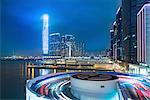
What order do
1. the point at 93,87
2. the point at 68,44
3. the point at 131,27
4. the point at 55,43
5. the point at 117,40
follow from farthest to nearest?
the point at 117,40 < the point at 131,27 < the point at 55,43 < the point at 68,44 < the point at 93,87

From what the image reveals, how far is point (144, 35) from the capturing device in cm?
985

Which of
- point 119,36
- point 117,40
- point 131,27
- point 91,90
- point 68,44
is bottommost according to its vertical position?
point 91,90

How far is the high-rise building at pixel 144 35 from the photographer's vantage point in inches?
381

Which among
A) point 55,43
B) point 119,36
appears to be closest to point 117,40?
point 119,36

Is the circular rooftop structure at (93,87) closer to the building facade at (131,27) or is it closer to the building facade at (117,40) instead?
the building facade at (131,27)

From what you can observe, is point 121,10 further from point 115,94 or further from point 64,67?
point 115,94

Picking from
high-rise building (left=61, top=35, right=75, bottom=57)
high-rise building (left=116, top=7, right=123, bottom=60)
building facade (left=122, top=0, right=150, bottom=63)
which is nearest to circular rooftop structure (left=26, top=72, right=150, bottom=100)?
high-rise building (left=61, top=35, right=75, bottom=57)

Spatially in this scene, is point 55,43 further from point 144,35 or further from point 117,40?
point 117,40

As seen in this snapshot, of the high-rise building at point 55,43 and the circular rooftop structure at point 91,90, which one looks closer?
the circular rooftop structure at point 91,90

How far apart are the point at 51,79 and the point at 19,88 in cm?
745

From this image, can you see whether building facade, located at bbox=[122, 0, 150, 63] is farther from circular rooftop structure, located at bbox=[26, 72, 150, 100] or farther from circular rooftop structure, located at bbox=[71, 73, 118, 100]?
A: circular rooftop structure, located at bbox=[71, 73, 118, 100]

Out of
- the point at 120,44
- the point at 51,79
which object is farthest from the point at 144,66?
the point at 51,79

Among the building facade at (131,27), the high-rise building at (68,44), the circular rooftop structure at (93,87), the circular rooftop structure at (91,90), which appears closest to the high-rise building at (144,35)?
the building facade at (131,27)

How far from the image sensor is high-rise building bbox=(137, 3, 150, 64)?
968cm
